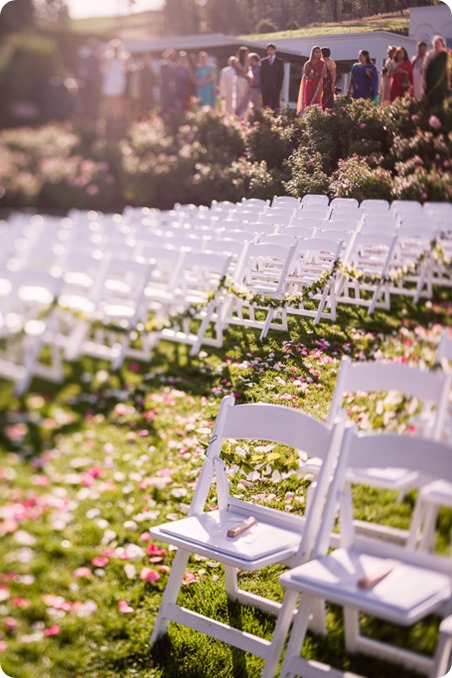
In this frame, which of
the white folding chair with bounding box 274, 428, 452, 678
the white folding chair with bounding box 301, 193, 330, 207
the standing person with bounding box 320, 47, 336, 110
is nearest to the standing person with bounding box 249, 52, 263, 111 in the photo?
the standing person with bounding box 320, 47, 336, 110

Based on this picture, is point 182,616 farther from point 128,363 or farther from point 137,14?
point 137,14

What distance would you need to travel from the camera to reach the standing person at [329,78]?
375cm

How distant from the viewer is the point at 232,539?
3.57 metres

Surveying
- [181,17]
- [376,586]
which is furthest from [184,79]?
[376,586]

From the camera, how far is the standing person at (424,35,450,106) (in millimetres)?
3461

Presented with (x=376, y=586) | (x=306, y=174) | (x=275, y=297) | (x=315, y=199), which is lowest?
(x=376, y=586)

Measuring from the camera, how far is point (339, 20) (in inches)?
149

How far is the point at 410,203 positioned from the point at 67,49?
188 centimetres

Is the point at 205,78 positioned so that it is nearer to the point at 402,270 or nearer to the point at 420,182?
the point at 420,182

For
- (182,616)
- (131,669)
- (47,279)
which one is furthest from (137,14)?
(131,669)

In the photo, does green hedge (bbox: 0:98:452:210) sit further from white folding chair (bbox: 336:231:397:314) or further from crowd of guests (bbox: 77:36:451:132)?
white folding chair (bbox: 336:231:397:314)

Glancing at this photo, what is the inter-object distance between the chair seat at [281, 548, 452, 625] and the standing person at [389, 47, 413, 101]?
189cm

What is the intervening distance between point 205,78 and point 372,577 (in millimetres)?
2539

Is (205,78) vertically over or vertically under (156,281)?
over
